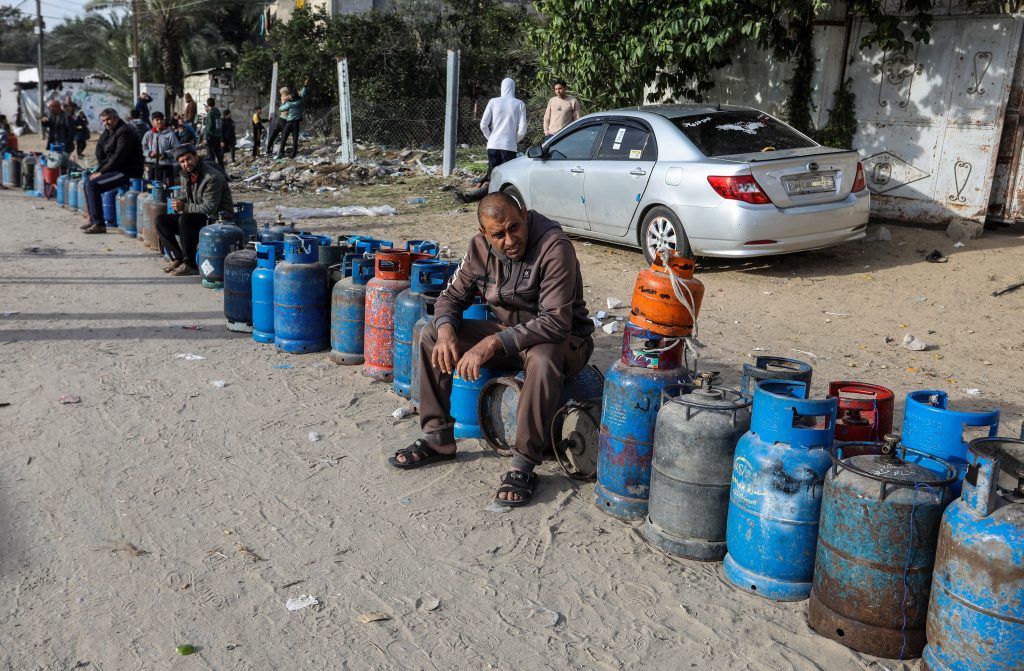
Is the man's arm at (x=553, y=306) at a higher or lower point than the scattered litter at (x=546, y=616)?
higher

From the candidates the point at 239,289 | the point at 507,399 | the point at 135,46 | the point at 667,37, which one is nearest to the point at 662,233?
the point at 667,37

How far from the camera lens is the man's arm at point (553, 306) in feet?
14.6

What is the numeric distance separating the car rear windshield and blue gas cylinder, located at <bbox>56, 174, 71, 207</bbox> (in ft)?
40.2

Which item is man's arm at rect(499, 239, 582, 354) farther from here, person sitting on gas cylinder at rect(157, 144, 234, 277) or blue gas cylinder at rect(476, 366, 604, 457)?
person sitting on gas cylinder at rect(157, 144, 234, 277)

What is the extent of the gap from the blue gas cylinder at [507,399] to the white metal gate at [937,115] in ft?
23.2

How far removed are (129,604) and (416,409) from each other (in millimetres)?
2446

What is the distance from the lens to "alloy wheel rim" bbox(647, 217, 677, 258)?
29.1 feet

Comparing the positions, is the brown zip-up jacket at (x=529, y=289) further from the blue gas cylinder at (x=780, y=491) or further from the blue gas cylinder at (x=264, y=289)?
the blue gas cylinder at (x=264, y=289)

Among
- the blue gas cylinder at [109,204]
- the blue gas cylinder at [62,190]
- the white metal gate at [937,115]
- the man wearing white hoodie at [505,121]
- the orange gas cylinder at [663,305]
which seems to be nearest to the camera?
the orange gas cylinder at [663,305]

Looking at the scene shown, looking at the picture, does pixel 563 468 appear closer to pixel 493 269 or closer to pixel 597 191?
pixel 493 269

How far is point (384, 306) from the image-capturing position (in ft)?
19.8

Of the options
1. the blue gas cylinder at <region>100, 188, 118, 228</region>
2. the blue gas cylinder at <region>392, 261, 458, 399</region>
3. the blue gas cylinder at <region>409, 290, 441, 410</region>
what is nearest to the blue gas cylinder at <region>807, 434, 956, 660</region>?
the blue gas cylinder at <region>409, 290, 441, 410</region>

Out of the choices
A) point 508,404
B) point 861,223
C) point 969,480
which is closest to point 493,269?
point 508,404

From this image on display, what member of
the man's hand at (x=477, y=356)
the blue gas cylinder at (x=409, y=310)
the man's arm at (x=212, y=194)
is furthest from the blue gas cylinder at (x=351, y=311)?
the man's arm at (x=212, y=194)
